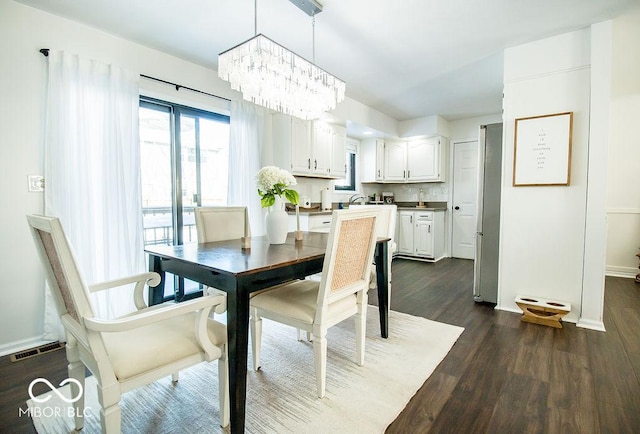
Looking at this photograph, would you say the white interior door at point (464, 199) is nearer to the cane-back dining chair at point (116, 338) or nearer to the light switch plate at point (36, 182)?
the cane-back dining chair at point (116, 338)

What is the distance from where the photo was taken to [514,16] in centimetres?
232

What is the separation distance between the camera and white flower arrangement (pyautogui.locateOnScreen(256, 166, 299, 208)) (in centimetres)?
199

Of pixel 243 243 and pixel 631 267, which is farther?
pixel 631 267

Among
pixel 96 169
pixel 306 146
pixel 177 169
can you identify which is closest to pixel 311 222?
pixel 306 146

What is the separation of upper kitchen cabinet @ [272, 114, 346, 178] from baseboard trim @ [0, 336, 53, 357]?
2.73 metres

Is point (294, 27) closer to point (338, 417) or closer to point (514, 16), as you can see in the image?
point (514, 16)

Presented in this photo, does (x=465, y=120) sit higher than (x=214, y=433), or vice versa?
(x=465, y=120)

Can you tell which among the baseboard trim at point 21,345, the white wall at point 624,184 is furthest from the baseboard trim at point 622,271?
the baseboard trim at point 21,345

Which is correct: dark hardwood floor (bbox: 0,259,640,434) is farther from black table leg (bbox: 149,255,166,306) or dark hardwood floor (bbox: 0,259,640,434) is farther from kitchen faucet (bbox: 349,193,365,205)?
kitchen faucet (bbox: 349,193,365,205)

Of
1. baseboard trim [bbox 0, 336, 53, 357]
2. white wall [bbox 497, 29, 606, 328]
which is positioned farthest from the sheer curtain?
white wall [bbox 497, 29, 606, 328]

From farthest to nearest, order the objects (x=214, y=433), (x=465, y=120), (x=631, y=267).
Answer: (x=465, y=120) < (x=631, y=267) < (x=214, y=433)

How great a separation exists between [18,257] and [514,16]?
13.6 ft

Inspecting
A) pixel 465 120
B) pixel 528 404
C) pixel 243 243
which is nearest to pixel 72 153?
pixel 243 243

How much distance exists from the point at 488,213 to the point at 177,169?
10.9ft
